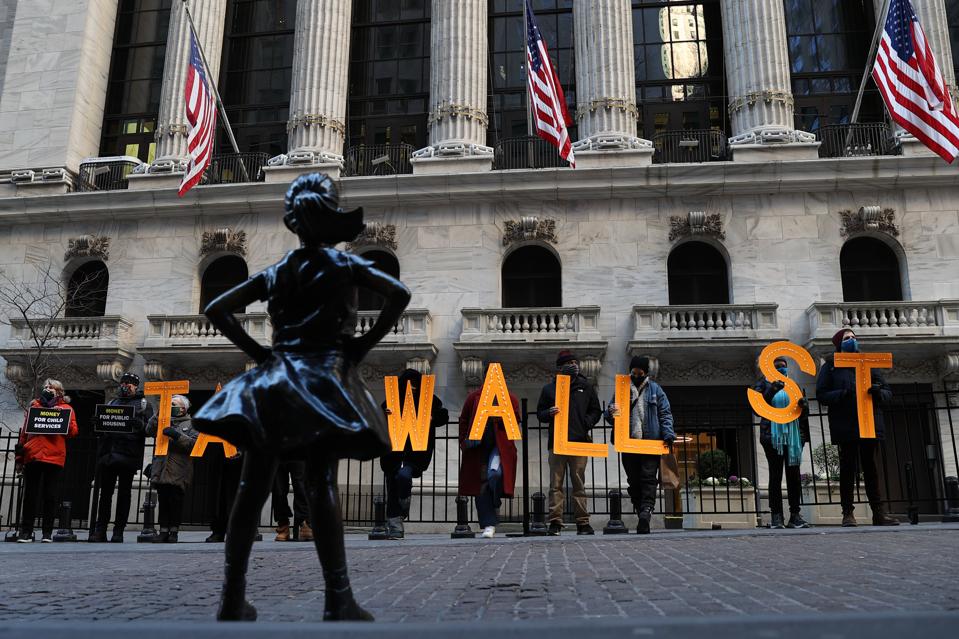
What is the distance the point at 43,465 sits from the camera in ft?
38.4

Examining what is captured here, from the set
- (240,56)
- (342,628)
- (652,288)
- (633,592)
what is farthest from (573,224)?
(342,628)

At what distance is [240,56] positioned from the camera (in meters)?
28.2

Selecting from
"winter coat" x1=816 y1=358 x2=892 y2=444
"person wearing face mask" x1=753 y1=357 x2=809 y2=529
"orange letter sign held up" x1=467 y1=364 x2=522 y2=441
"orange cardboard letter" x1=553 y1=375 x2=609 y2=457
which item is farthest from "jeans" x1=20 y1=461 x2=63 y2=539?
"winter coat" x1=816 y1=358 x2=892 y2=444

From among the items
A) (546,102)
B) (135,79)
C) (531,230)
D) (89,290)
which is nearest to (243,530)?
(546,102)

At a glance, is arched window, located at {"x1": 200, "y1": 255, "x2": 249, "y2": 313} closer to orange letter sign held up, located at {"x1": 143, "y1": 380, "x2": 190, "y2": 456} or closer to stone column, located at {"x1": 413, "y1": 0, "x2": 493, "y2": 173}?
stone column, located at {"x1": 413, "y1": 0, "x2": 493, "y2": 173}

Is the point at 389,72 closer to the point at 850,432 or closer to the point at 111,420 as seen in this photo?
the point at 111,420

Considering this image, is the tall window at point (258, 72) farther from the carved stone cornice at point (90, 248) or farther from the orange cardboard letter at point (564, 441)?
the orange cardboard letter at point (564, 441)

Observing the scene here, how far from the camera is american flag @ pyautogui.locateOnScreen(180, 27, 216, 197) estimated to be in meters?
20.6

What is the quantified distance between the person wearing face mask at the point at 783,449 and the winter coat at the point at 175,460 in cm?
819

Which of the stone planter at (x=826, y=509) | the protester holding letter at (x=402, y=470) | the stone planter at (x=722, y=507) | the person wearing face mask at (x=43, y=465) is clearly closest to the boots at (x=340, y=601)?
the protester holding letter at (x=402, y=470)

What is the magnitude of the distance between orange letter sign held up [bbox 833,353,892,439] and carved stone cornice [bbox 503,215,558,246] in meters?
12.4

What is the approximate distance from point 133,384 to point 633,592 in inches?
371

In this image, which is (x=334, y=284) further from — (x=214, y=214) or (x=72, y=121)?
(x=72, y=121)

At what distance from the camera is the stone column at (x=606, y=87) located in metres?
23.3
